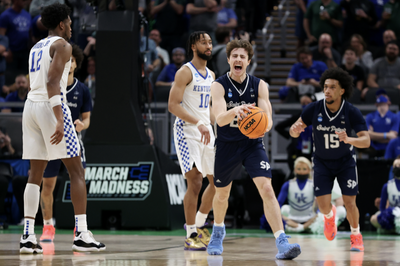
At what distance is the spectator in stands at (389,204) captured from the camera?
9625mm

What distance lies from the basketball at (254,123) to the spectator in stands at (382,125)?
242 inches

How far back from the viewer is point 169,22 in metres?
15.1

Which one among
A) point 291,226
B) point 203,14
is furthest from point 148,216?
point 203,14

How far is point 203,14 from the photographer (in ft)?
45.7

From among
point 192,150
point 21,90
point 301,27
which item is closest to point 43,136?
point 192,150

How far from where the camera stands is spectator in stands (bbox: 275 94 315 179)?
1086 cm

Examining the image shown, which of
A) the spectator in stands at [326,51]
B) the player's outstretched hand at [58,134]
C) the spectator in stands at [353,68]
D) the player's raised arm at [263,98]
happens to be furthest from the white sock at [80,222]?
the spectator in stands at [326,51]

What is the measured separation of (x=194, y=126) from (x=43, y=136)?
6.13 ft

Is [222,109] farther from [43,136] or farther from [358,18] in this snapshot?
[358,18]

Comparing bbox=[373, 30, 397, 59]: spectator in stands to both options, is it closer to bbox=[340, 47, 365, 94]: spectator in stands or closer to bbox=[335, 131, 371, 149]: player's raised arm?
bbox=[340, 47, 365, 94]: spectator in stands

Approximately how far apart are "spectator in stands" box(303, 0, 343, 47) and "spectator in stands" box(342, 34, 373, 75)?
619 mm

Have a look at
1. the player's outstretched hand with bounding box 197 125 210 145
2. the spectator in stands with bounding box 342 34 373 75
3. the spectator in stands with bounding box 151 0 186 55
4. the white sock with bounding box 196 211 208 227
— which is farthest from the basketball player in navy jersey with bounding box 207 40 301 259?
the spectator in stands with bounding box 151 0 186 55

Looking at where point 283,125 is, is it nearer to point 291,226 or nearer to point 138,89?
point 291,226

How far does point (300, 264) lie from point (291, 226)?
4833 millimetres
